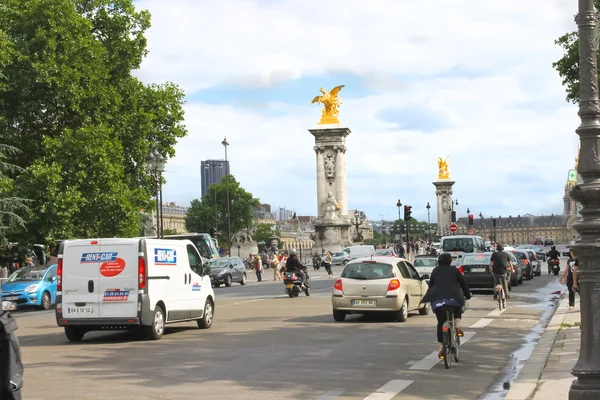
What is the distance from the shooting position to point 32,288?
109 ft

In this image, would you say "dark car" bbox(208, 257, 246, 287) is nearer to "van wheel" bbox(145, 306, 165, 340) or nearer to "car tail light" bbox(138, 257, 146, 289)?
"van wheel" bbox(145, 306, 165, 340)

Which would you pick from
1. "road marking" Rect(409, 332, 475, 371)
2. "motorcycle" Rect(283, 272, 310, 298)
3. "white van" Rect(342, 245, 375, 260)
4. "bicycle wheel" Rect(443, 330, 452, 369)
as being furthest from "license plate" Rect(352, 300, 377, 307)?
"white van" Rect(342, 245, 375, 260)

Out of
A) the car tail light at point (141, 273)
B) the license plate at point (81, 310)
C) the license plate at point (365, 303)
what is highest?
the car tail light at point (141, 273)

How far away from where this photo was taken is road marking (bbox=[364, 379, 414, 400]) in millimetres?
11039

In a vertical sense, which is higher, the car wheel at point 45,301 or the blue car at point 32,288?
the blue car at point 32,288

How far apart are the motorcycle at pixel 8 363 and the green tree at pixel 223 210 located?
153 m

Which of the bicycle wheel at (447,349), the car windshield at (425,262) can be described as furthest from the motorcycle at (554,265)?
the bicycle wheel at (447,349)

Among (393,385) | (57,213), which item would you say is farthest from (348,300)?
(57,213)

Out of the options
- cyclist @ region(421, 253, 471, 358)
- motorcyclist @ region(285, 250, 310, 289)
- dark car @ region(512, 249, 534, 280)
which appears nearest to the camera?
cyclist @ region(421, 253, 471, 358)

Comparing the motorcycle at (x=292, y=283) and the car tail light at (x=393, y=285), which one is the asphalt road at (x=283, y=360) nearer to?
the car tail light at (x=393, y=285)

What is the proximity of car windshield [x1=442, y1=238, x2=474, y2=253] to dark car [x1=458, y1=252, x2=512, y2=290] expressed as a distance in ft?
52.8

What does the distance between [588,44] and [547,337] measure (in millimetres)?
10187

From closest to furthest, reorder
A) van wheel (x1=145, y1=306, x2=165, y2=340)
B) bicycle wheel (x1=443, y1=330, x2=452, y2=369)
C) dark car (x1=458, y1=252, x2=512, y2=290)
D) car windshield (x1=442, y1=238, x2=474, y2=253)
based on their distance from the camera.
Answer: bicycle wheel (x1=443, y1=330, x2=452, y2=369)
van wheel (x1=145, y1=306, x2=165, y2=340)
dark car (x1=458, y1=252, x2=512, y2=290)
car windshield (x1=442, y1=238, x2=474, y2=253)

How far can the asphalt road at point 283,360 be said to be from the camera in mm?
11617
